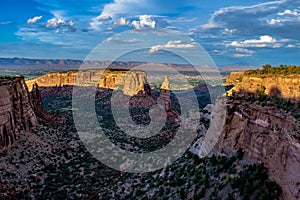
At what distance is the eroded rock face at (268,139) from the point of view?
662 inches

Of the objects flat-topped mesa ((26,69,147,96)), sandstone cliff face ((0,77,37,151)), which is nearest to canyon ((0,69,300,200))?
sandstone cliff face ((0,77,37,151))

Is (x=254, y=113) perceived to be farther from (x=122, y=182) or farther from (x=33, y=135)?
(x=33, y=135)

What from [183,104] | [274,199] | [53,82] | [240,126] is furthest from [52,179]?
[53,82]

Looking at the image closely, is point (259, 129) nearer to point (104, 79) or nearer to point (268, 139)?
point (268, 139)

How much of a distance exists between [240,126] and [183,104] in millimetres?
73100

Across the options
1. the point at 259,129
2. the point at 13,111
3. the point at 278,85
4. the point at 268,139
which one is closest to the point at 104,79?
the point at 13,111

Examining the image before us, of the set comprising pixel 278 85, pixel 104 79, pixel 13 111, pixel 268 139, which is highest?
pixel 278 85

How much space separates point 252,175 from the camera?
19.6m

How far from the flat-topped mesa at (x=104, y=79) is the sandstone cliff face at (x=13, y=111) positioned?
182 feet

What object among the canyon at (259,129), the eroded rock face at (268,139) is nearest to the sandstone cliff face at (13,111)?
the canyon at (259,129)

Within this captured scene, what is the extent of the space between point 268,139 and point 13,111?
136ft

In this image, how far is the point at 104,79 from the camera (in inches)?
5138

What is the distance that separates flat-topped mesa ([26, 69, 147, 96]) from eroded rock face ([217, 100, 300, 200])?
268ft

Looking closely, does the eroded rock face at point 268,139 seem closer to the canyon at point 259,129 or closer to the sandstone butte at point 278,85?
the canyon at point 259,129
